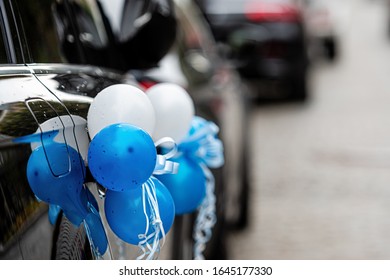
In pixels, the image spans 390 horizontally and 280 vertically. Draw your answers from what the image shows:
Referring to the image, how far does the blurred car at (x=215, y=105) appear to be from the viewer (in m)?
3.32

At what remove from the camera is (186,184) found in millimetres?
2295

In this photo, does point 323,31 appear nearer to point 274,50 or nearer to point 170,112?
point 274,50

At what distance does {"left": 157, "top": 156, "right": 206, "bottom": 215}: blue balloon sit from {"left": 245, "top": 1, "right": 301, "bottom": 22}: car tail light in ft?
25.1

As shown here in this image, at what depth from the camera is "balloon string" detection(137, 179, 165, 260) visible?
6.05ft

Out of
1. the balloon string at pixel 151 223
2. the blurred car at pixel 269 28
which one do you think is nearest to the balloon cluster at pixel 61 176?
the balloon string at pixel 151 223

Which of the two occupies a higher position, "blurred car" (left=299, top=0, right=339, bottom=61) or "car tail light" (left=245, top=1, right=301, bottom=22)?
"car tail light" (left=245, top=1, right=301, bottom=22)

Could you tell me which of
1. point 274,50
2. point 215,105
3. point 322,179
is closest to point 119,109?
point 215,105

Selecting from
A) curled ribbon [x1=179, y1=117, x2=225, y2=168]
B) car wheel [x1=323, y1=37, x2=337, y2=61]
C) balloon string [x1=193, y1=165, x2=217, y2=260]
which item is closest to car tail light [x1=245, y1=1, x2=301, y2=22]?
car wheel [x1=323, y1=37, x2=337, y2=61]

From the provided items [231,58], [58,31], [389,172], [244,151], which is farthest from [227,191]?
[389,172]

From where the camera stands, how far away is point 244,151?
5.34 metres

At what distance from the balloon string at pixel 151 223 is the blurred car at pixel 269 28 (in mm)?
7784

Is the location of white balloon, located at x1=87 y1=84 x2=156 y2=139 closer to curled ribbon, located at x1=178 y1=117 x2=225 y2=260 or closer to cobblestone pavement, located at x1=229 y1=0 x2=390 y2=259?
curled ribbon, located at x1=178 y1=117 x2=225 y2=260

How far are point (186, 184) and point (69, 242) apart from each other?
2.08ft
